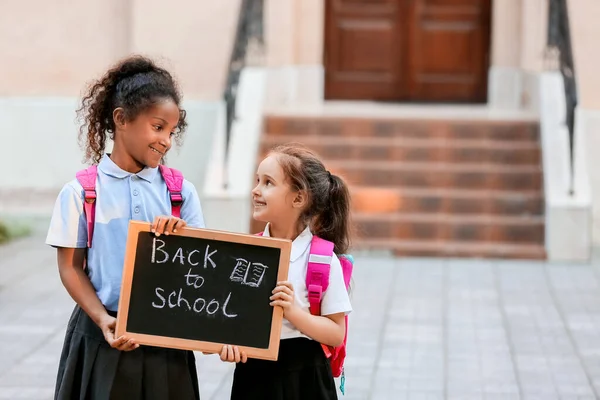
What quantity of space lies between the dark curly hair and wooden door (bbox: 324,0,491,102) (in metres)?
9.36

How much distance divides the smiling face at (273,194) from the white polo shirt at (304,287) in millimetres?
119

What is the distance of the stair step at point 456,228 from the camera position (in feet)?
33.7

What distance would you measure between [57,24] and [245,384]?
9.15 metres

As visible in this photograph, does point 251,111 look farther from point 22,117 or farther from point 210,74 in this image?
point 22,117

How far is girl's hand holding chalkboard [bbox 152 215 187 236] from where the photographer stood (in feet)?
11.4

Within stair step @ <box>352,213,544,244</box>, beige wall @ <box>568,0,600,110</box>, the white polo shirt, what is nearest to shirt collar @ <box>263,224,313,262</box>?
the white polo shirt

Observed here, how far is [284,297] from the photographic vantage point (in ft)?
11.5

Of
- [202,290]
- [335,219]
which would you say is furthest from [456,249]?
[202,290]

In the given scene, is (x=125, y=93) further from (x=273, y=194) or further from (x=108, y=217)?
(x=273, y=194)

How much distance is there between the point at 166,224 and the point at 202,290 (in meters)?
0.27

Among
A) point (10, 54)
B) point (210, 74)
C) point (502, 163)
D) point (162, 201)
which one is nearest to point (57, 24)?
point (10, 54)

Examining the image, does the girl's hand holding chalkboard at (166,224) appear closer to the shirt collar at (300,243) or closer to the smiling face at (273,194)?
the smiling face at (273,194)

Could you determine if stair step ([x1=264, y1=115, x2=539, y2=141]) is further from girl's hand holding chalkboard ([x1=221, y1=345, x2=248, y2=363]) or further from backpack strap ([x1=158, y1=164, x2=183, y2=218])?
girl's hand holding chalkboard ([x1=221, y1=345, x2=248, y2=363])

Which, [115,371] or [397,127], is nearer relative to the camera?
[115,371]
